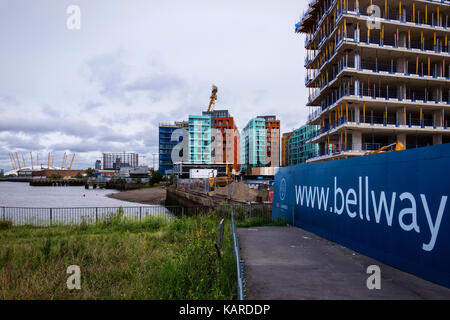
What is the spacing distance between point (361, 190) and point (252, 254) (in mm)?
3766

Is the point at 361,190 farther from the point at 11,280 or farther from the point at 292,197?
the point at 11,280

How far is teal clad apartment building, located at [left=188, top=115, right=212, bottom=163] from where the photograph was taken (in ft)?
341

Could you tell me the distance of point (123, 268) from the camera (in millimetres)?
9680

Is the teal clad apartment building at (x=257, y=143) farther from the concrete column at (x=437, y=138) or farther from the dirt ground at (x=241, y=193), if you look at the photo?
the dirt ground at (x=241, y=193)

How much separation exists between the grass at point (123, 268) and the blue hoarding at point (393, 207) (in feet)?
12.8

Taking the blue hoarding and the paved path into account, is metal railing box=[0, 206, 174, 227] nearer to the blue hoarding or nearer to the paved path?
the paved path

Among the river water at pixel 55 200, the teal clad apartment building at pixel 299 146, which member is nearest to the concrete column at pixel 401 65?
the river water at pixel 55 200

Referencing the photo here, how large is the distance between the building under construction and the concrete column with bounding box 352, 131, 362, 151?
0.37 ft

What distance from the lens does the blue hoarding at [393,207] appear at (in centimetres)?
609

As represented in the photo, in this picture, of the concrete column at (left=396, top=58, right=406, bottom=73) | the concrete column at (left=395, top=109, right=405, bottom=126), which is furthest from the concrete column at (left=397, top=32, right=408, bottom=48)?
the concrete column at (left=395, top=109, right=405, bottom=126)

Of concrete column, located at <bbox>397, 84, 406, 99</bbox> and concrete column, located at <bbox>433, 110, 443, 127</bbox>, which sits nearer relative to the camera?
concrete column, located at <bbox>397, 84, 406, 99</bbox>

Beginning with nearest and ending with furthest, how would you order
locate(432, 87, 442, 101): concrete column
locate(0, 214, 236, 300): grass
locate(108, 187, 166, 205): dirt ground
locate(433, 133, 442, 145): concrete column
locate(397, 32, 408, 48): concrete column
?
locate(0, 214, 236, 300): grass
locate(397, 32, 408, 48): concrete column
locate(433, 133, 442, 145): concrete column
locate(432, 87, 442, 101): concrete column
locate(108, 187, 166, 205): dirt ground

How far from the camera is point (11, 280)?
348 inches
